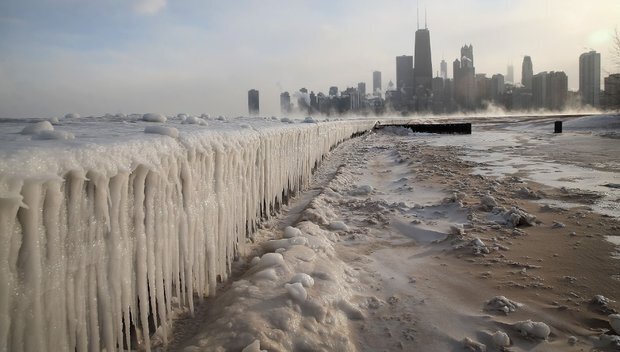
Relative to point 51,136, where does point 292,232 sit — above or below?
below

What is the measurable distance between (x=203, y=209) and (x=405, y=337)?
1588 millimetres

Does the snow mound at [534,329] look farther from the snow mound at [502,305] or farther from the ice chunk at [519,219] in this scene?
the ice chunk at [519,219]

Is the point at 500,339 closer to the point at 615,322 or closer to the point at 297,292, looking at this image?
the point at 615,322

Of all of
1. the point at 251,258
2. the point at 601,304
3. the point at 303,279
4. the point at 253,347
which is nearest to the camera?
the point at 253,347

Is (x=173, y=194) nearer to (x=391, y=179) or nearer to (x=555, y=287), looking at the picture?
(x=555, y=287)

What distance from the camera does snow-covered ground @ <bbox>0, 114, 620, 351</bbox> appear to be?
1.55m

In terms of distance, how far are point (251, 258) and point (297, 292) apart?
3.50 feet

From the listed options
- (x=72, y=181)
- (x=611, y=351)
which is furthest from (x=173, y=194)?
A: (x=611, y=351)

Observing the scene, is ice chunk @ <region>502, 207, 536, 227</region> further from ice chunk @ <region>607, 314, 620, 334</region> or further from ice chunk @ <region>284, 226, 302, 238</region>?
ice chunk @ <region>284, 226, 302, 238</region>

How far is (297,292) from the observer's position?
2676mm

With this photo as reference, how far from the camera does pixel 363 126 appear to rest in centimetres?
2611

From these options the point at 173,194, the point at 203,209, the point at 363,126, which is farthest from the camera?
the point at 363,126

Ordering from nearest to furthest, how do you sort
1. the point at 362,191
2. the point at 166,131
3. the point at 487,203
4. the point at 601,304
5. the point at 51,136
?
the point at 51,136 → the point at 166,131 → the point at 601,304 → the point at 487,203 → the point at 362,191

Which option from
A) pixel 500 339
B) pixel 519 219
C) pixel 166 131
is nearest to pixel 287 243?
pixel 166 131
